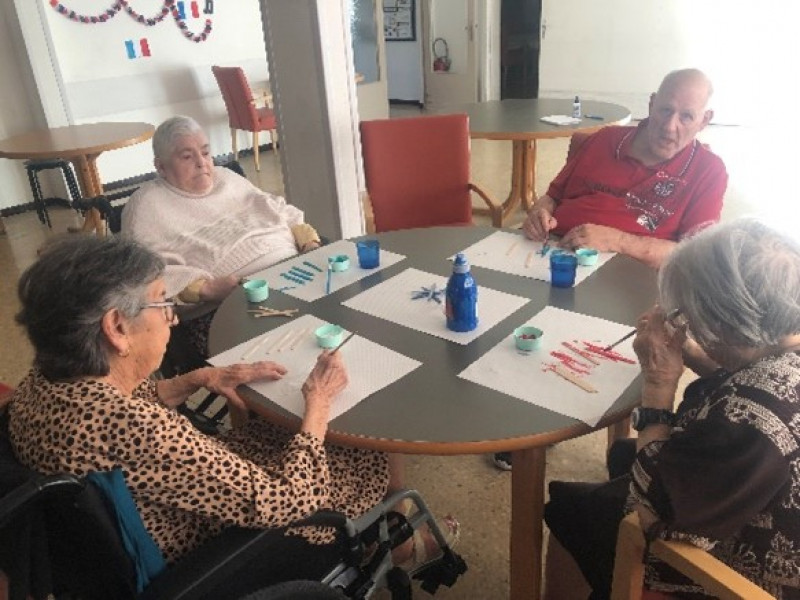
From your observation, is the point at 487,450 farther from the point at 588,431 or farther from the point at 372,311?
the point at 372,311

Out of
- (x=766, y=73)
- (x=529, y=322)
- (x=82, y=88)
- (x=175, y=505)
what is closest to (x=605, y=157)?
(x=529, y=322)

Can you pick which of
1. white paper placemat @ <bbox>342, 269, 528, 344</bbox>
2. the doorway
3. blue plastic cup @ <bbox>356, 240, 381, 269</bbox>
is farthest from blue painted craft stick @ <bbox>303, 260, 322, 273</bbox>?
the doorway

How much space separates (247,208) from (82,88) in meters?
4.13

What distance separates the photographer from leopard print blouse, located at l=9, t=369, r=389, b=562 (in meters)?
0.97

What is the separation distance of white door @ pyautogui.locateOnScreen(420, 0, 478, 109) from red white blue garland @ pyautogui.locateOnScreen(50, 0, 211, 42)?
3347 millimetres

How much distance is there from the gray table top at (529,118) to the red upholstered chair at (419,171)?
0.71 metres

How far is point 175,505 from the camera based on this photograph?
102 centimetres

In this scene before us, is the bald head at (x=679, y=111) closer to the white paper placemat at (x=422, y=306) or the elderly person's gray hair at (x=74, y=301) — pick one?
the white paper placemat at (x=422, y=306)

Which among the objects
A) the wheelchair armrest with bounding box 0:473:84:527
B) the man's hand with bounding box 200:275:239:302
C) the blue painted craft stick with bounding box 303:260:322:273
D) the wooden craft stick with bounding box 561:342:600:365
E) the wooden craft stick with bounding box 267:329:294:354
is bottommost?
the man's hand with bounding box 200:275:239:302

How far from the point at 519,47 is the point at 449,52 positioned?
0.94 meters

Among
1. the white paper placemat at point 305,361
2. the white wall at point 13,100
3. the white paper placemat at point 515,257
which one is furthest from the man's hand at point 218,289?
the white wall at point 13,100

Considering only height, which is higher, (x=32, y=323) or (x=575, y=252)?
(x=32, y=323)

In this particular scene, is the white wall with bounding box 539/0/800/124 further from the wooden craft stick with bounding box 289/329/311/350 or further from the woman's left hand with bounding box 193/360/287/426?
the woman's left hand with bounding box 193/360/287/426

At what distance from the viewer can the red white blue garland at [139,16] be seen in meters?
5.34
